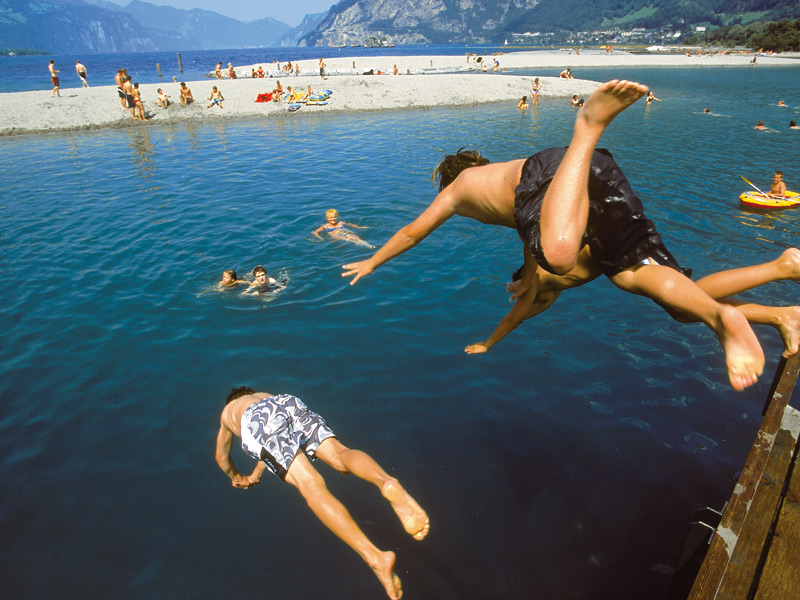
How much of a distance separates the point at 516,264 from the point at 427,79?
35942 mm

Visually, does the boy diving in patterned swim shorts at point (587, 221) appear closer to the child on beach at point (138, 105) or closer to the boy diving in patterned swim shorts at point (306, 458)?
the boy diving in patterned swim shorts at point (306, 458)

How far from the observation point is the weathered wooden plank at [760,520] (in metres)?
2.59

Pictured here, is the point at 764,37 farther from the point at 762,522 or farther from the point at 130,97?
the point at 762,522

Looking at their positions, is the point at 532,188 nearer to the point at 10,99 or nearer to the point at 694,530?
the point at 694,530

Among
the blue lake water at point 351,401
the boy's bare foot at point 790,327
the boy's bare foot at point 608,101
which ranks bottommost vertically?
the blue lake water at point 351,401

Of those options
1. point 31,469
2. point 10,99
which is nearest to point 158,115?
point 10,99

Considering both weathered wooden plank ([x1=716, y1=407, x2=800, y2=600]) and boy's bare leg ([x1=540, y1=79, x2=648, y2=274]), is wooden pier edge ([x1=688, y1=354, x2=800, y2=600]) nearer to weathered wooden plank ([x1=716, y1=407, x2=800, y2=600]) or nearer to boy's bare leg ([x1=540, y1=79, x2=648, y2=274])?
weathered wooden plank ([x1=716, y1=407, x2=800, y2=600])

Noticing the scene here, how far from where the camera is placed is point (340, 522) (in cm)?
357

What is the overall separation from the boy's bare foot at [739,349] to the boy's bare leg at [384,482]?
2.08 meters

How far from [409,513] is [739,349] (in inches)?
90.1

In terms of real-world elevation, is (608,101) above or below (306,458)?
above

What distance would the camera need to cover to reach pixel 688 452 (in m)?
5.67

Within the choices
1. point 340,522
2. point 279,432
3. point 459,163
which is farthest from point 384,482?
point 459,163

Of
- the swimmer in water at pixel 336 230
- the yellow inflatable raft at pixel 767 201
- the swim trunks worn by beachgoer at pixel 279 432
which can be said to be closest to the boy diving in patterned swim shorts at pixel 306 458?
the swim trunks worn by beachgoer at pixel 279 432
